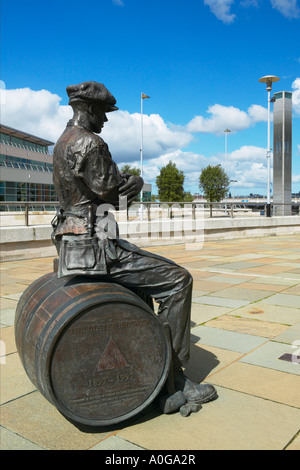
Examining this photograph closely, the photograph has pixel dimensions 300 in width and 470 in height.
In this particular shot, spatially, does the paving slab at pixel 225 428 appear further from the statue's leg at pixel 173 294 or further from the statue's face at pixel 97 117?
the statue's face at pixel 97 117

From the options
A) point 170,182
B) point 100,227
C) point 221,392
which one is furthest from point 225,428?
point 170,182

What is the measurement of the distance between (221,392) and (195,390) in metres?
0.29

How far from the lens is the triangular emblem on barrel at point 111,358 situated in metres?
2.67

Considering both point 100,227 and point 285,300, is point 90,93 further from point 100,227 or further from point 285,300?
point 285,300

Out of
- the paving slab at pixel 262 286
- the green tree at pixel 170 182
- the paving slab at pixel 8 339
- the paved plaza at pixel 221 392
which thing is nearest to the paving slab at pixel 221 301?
the paved plaza at pixel 221 392

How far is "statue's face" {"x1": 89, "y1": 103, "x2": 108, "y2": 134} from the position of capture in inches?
120

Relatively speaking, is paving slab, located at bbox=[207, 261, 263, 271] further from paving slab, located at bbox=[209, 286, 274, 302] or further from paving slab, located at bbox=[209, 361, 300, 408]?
paving slab, located at bbox=[209, 361, 300, 408]

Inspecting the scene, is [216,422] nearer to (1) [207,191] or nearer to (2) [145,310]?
(2) [145,310]

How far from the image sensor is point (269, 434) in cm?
262

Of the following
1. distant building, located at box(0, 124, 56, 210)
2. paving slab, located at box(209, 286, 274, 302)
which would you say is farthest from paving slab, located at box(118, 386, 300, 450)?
distant building, located at box(0, 124, 56, 210)

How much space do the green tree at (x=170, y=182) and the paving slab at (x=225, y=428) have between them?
2113 inches

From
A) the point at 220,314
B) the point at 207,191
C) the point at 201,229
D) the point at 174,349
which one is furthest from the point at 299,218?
the point at 207,191

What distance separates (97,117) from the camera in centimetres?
309

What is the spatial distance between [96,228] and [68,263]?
1.01 ft
